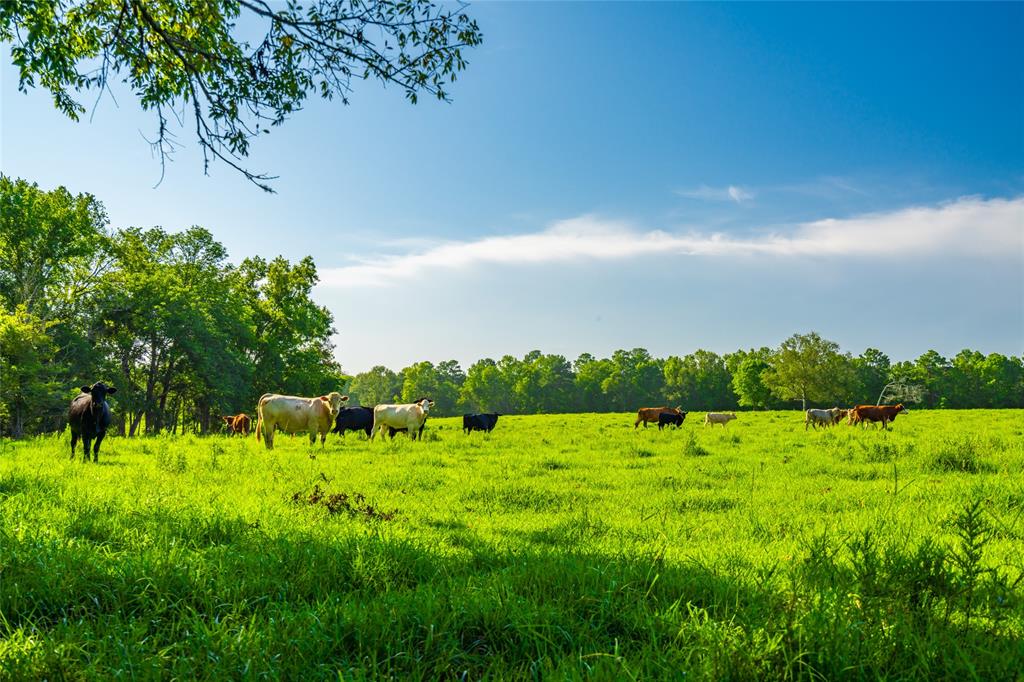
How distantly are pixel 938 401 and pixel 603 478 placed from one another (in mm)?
110057

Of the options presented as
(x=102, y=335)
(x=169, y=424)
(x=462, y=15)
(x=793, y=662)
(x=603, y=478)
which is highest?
(x=462, y=15)

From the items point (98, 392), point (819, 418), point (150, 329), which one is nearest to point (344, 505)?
point (98, 392)

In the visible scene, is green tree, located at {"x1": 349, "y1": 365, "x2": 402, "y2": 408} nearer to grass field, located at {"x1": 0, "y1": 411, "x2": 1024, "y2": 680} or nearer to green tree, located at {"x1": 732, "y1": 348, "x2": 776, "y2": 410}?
green tree, located at {"x1": 732, "y1": 348, "x2": 776, "y2": 410}

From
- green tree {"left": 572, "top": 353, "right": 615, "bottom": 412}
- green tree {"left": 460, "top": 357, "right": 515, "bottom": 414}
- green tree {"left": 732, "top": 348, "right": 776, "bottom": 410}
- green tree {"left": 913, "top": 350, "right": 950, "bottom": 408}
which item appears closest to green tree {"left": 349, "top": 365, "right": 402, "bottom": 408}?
green tree {"left": 460, "top": 357, "right": 515, "bottom": 414}

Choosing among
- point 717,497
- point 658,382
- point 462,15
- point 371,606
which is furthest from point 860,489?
point 658,382

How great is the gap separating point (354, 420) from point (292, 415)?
6392mm

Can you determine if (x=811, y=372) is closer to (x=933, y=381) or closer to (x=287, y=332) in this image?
(x=933, y=381)

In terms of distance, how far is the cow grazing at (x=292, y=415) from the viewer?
17.9 metres

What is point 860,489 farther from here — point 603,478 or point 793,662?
point 793,662

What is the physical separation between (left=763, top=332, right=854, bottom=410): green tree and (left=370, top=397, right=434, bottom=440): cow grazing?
65.7 meters

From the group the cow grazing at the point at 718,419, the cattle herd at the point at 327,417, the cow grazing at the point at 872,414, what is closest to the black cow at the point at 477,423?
the cattle herd at the point at 327,417

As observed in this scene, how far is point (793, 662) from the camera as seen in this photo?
2598 millimetres

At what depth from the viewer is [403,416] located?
2247 cm

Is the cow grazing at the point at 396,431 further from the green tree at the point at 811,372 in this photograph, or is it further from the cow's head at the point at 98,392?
the green tree at the point at 811,372
